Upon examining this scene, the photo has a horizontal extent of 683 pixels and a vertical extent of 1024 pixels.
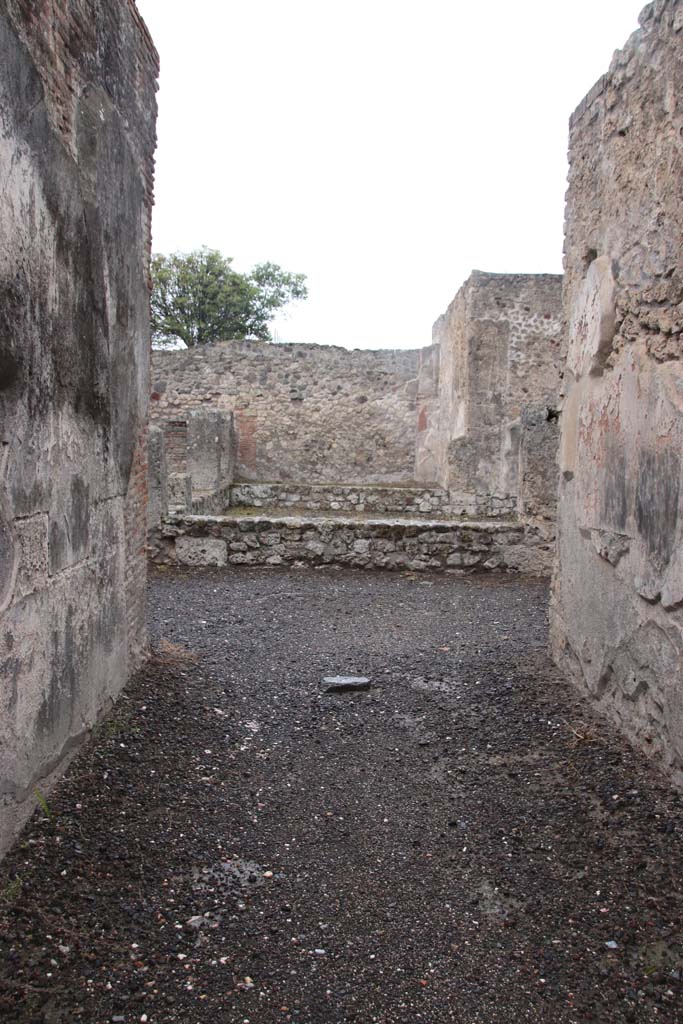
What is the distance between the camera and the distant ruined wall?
19594 mm

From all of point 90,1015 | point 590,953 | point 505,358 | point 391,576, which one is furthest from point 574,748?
point 505,358

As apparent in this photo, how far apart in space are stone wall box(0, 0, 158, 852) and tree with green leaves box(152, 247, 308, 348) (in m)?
26.9

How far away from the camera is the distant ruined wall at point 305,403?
1959 centimetres

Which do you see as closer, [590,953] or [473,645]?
[590,953]

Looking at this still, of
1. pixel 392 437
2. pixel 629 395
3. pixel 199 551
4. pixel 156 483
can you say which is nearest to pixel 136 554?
pixel 629 395

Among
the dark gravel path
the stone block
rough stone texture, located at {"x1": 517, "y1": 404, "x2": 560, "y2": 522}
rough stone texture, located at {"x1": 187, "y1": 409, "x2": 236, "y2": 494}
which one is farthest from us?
rough stone texture, located at {"x1": 187, "y1": 409, "x2": 236, "y2": 494}

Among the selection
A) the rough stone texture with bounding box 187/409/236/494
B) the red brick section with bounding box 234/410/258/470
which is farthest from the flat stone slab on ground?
the red brick section with bounding box 234/410/258/470

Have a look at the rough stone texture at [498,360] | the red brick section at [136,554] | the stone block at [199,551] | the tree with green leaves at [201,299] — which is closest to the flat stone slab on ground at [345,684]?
the red brick section at [136,554]

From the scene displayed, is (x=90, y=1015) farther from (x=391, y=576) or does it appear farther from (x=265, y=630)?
(x=391, y=576)

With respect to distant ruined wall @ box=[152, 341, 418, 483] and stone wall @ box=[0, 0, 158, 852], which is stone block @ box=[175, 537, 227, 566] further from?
distant ruined wall @ box=[152, 341, 418, 483]

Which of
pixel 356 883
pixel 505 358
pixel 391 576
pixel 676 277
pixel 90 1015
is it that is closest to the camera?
pixel 90 1015

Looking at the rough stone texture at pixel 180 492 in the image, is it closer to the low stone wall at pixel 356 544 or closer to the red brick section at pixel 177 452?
the low stone wall at pixel 356 544

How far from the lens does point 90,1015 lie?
1.78 meters

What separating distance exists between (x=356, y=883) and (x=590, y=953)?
728 millimetres
